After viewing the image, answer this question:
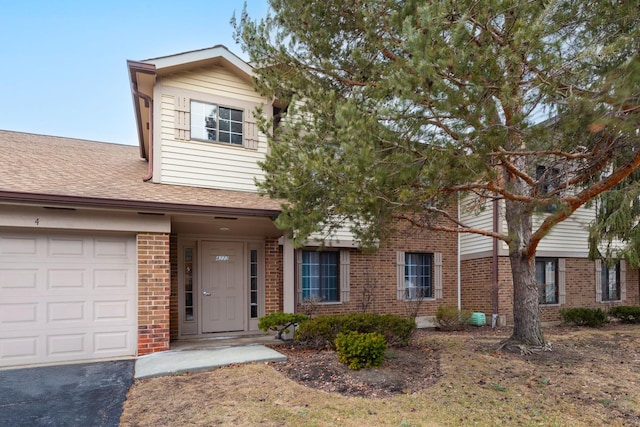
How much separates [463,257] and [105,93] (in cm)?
2659

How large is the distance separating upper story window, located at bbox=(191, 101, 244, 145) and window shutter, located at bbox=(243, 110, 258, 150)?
10cm

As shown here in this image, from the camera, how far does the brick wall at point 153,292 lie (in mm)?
6984

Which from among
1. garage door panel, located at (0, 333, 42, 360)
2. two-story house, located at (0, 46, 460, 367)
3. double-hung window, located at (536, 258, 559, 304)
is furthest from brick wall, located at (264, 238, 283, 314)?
double-hung window, located at (536, 258, 559, 304)

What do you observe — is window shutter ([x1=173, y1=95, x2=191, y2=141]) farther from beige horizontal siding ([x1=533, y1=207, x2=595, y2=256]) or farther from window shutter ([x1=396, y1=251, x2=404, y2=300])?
beige horizontal siding ([x1=533, y1=207, x2=595, y2=256])

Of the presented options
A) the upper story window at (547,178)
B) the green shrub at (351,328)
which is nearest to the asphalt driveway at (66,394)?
the green shrub at (351,328)

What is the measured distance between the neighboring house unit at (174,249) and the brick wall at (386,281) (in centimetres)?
4

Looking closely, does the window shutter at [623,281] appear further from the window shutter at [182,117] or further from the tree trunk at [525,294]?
the window shutter at [182,117]

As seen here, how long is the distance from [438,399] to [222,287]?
5450 millimetres

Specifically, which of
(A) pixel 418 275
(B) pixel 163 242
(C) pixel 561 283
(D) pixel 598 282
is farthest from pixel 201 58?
(D) pixel 598 282

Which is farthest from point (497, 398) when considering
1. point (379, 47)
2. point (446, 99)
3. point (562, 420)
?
point (379, 47)

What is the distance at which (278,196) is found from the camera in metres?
6.04

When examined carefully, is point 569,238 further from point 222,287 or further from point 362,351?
point 222,287

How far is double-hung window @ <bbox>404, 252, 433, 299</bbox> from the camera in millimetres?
11953

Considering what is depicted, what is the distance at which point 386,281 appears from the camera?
1151 cm
